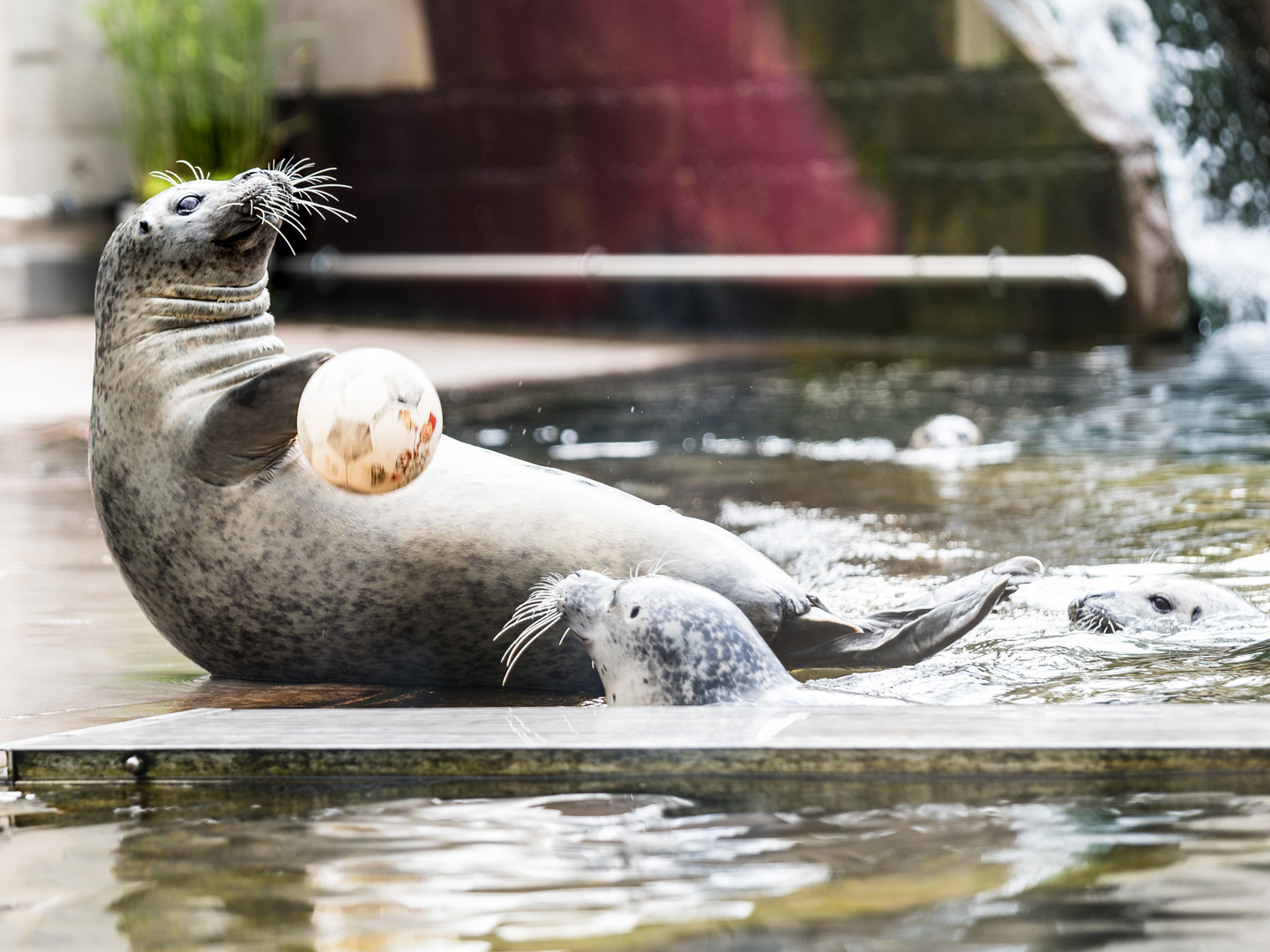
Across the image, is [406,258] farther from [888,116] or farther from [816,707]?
[816,707]

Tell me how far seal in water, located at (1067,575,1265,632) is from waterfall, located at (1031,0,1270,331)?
9.02m

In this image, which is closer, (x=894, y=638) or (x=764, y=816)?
(x=764, y=816)

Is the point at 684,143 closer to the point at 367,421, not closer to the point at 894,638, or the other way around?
the point at 894,638

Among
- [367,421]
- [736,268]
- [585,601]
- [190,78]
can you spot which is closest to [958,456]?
[585,601]

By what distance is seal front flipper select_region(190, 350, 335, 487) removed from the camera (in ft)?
10.5

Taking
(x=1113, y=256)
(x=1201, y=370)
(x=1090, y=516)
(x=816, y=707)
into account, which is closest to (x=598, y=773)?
(x=816, y=707)

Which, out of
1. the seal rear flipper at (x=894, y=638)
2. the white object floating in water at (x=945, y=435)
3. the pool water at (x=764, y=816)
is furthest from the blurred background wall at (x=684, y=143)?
the seal rear flipper at (x=894, y=638)

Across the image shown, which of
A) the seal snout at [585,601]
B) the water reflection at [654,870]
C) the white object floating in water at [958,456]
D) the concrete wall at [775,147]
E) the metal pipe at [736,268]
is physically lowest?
the water reflection at [654,870]

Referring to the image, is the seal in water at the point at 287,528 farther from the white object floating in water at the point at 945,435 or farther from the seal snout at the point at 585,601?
the white object floating in water at the point at 945,435

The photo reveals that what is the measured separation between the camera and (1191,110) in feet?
41.9

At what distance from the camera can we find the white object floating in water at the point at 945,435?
7.17m

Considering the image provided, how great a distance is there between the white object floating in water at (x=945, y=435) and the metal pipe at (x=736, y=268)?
15.3ft

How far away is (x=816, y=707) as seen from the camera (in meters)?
3.02

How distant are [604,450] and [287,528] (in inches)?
154
